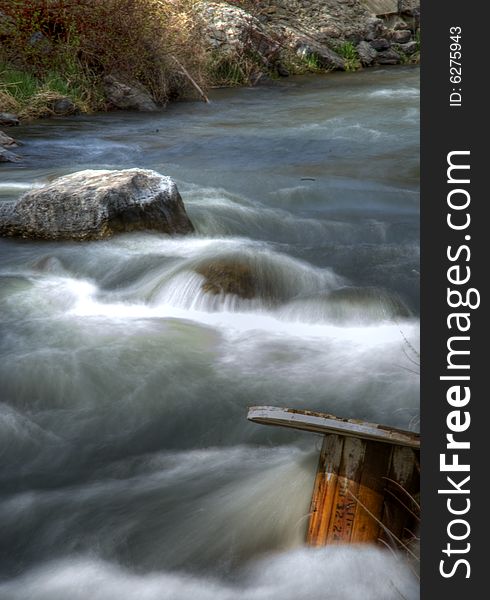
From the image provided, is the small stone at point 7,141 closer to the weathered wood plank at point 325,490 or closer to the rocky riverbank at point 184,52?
the rocky riverbank at point 184,52

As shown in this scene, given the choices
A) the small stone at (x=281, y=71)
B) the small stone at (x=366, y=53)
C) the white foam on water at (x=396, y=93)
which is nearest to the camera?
the white foam on water at (x=396, y=93)

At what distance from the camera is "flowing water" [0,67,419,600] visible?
111 inches

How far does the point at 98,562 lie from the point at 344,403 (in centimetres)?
160

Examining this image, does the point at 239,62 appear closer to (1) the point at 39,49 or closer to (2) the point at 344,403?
(1) the point at 39,49

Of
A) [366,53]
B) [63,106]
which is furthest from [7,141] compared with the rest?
[366,53]

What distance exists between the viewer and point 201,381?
4305 millimetres

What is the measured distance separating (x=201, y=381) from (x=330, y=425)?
6.51 feet

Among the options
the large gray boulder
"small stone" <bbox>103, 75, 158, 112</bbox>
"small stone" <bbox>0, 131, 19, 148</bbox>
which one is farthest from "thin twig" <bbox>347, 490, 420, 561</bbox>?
"small stone" <bbox>103, 75, 158, 112</bbox>

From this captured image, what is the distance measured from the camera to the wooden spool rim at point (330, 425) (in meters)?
2.37

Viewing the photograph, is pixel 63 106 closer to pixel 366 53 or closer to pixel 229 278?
pixel 229 278

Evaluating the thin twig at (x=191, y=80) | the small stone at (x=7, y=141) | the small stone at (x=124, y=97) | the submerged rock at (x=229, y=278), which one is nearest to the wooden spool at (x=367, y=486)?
the submerged rock at (x=229, y=278)

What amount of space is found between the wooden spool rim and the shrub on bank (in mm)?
10788

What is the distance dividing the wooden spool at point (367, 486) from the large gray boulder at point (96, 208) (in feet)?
14.1

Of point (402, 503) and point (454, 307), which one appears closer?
point (454, 307)
